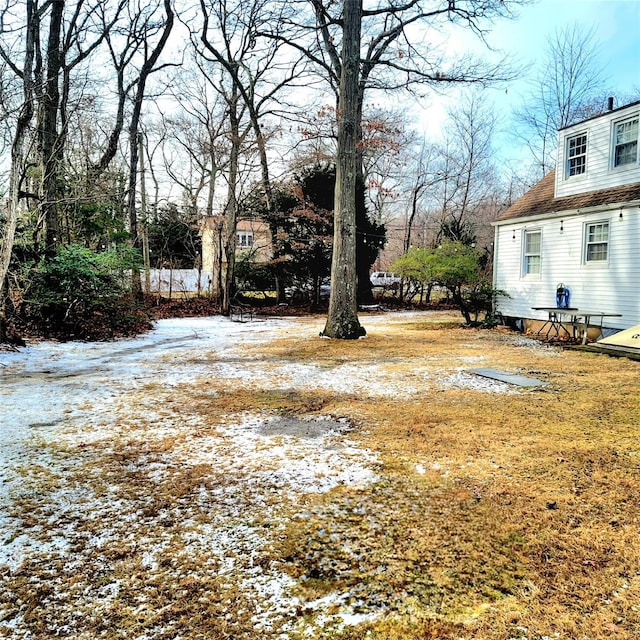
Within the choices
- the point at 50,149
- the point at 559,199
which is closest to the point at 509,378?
the point at 559,199

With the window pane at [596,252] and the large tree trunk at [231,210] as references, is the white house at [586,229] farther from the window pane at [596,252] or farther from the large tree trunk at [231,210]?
the large tree trunk at [231,210]

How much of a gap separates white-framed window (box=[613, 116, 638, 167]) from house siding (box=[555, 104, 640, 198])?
8 centimetres

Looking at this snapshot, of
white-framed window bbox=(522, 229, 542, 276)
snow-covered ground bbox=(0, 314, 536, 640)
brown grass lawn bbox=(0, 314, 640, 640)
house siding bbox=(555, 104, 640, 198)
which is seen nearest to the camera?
brown grass lawn bbox=(0, 314, 640, 640)

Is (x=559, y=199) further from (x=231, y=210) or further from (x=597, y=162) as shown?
(x=231, y=210)

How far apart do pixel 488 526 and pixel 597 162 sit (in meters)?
10.7

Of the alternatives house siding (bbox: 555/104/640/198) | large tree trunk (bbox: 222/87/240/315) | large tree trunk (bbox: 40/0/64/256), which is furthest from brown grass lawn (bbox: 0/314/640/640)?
large tree trunk (bbox: 222/87/240/315)

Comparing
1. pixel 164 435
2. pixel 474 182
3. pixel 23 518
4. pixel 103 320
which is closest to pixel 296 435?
pixel 164 435

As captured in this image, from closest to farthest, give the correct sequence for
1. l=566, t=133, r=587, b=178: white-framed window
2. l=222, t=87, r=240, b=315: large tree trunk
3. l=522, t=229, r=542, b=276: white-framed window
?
l=566, t=133, r=587, b=178: white-framed window < l=522, t=229, r=542, b=276: white-framed window < l=222, t=87, r=240, b=315: large tree trunk

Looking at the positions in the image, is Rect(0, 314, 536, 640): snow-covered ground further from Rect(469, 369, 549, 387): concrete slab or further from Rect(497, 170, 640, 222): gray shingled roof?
Rect(497, 170, 640, 222): gray shingled roof

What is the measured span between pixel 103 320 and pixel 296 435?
26.4ft

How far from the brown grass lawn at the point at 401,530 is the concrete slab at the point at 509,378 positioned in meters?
1.05

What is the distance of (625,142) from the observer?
9695mm

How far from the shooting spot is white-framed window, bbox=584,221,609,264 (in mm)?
9844

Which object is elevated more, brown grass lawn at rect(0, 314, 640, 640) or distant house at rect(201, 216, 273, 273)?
distant house at rect(201, 216, 273, 273)
